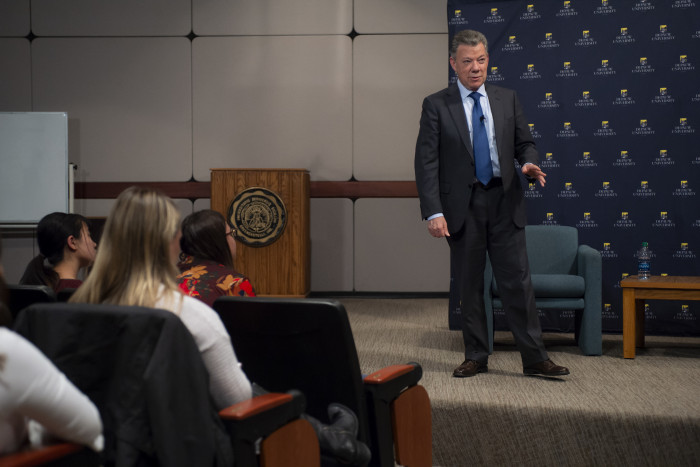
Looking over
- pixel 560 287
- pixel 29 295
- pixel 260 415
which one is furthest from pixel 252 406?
pixel 560 287

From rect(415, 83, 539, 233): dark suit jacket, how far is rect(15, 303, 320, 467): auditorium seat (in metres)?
2.04

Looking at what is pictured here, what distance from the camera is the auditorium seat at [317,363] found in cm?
173

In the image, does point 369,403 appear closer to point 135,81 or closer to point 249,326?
point 249,326

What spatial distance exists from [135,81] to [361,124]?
7.37ft

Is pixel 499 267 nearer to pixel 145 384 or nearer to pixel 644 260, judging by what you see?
pixel 644 260

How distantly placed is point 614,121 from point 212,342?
13.1 feet

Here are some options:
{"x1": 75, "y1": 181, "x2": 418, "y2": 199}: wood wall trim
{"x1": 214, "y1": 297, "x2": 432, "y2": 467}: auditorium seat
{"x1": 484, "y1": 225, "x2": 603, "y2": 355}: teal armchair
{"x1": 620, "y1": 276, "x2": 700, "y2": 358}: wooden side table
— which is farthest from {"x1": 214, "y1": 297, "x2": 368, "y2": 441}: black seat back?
{"x1": 75, "y1": 181, "x2": 418, "y2": 199}: wood wall trim

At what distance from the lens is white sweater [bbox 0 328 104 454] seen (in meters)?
1.12

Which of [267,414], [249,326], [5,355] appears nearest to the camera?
[5,355]

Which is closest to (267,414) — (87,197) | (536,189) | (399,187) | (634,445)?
(634,445)

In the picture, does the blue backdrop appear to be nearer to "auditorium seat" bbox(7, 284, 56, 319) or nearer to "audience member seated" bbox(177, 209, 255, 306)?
"audience member seated" bbox(177, 209, 255, 306)

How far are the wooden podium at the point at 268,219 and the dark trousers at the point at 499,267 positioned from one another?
8.40ft

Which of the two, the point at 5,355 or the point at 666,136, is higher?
the point at 666,136

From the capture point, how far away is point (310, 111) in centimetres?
657
